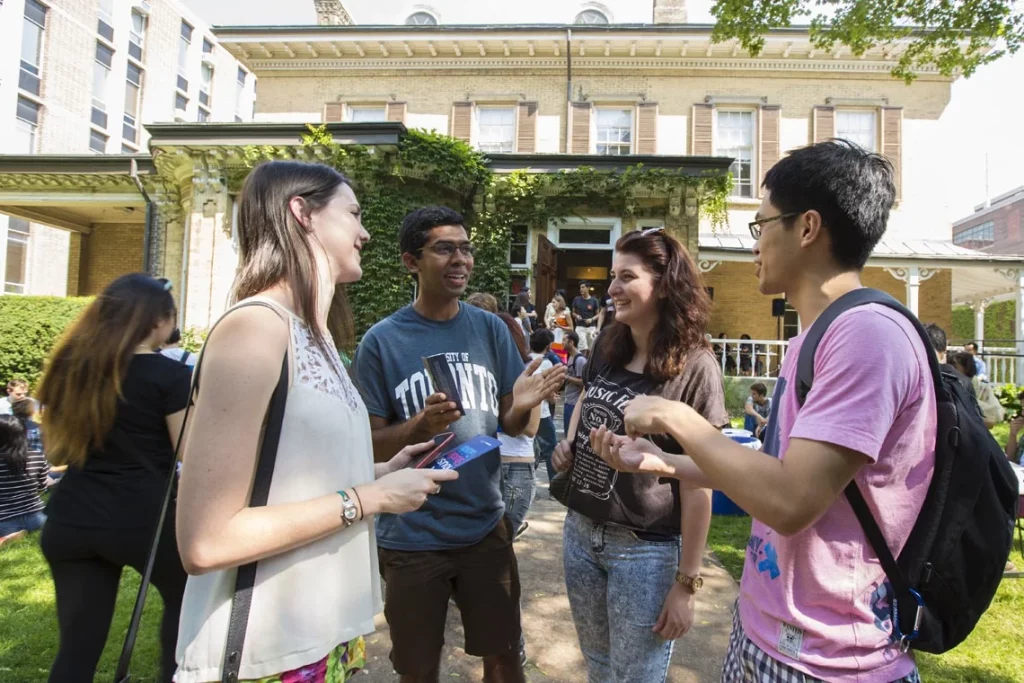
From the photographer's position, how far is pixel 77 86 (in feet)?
95.7

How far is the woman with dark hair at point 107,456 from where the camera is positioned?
2.36m

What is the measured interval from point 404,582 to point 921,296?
70.3 ft

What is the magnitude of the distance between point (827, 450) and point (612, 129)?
18.1 meters

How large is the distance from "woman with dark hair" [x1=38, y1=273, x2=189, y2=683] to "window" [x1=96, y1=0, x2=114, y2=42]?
37679 millimetres

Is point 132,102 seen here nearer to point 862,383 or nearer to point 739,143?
point 739,143

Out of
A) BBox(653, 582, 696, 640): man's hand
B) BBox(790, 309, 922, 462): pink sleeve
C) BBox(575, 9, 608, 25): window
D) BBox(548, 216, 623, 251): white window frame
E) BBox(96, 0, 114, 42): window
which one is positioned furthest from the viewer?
BBox(96, 0, 114, 42): window

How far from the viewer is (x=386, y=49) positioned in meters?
17.8

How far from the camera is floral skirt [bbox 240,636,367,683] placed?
51.8 inches

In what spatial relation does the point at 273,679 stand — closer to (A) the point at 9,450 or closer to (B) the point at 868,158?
(B) the point at 868,158

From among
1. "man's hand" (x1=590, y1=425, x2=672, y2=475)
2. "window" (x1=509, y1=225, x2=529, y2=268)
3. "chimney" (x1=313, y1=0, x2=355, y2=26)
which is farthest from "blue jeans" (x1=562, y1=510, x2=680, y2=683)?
"chimney" (x1=313, y1=0, x2=355, y2=26)

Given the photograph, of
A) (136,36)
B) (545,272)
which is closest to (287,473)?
(545,272)

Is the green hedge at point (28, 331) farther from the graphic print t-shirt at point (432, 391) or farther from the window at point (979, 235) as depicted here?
the window at point (979, 235)

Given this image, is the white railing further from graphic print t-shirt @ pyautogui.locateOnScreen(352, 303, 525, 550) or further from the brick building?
graphic print t-shirt @ pyautogui.locateOnScreen(352, 303, 525, 550)

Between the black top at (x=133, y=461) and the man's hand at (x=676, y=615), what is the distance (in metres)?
2.05
